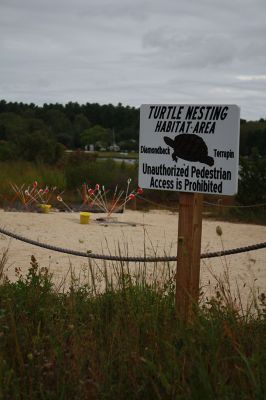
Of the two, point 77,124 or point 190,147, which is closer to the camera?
point 190,147

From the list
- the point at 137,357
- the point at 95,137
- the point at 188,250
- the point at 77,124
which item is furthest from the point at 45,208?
the point at 77,124

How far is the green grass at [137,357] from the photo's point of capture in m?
3.20

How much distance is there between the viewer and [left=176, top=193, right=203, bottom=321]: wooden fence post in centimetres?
451

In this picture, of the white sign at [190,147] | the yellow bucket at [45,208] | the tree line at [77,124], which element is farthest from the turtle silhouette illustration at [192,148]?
the tree line at [77,124]

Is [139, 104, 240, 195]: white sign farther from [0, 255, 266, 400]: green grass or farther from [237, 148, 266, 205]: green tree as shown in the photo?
[237, 148, 266, 205]: green tree

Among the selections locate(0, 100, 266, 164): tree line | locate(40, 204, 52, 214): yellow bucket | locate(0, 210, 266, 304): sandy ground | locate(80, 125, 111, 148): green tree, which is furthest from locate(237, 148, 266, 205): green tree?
locate(80, 125, 111, 148): green tree

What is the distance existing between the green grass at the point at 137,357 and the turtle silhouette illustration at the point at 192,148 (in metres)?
0.91

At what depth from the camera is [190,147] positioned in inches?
179

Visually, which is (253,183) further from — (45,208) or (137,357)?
(137,357)

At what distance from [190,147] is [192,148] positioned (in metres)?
0.02

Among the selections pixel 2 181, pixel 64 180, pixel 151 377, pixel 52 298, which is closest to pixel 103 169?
pixel 64 180

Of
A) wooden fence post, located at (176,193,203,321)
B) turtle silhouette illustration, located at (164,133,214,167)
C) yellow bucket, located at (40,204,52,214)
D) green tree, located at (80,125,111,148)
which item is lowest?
wooden fence post, located at (176,193,203,321)

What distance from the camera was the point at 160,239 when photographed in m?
13.2

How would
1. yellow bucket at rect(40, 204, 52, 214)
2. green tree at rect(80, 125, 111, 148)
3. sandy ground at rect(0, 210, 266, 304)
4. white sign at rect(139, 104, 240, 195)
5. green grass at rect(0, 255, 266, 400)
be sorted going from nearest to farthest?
green grass at rect(0, 255, 266, 400) → white sign at rect(139, 104, 240, 195) → sandy ground at rect(0, 210, 266, 304) → yellow bucket at rect(40, 204, 52, 214) → green tree at rect(80, 125, 111, 148)
